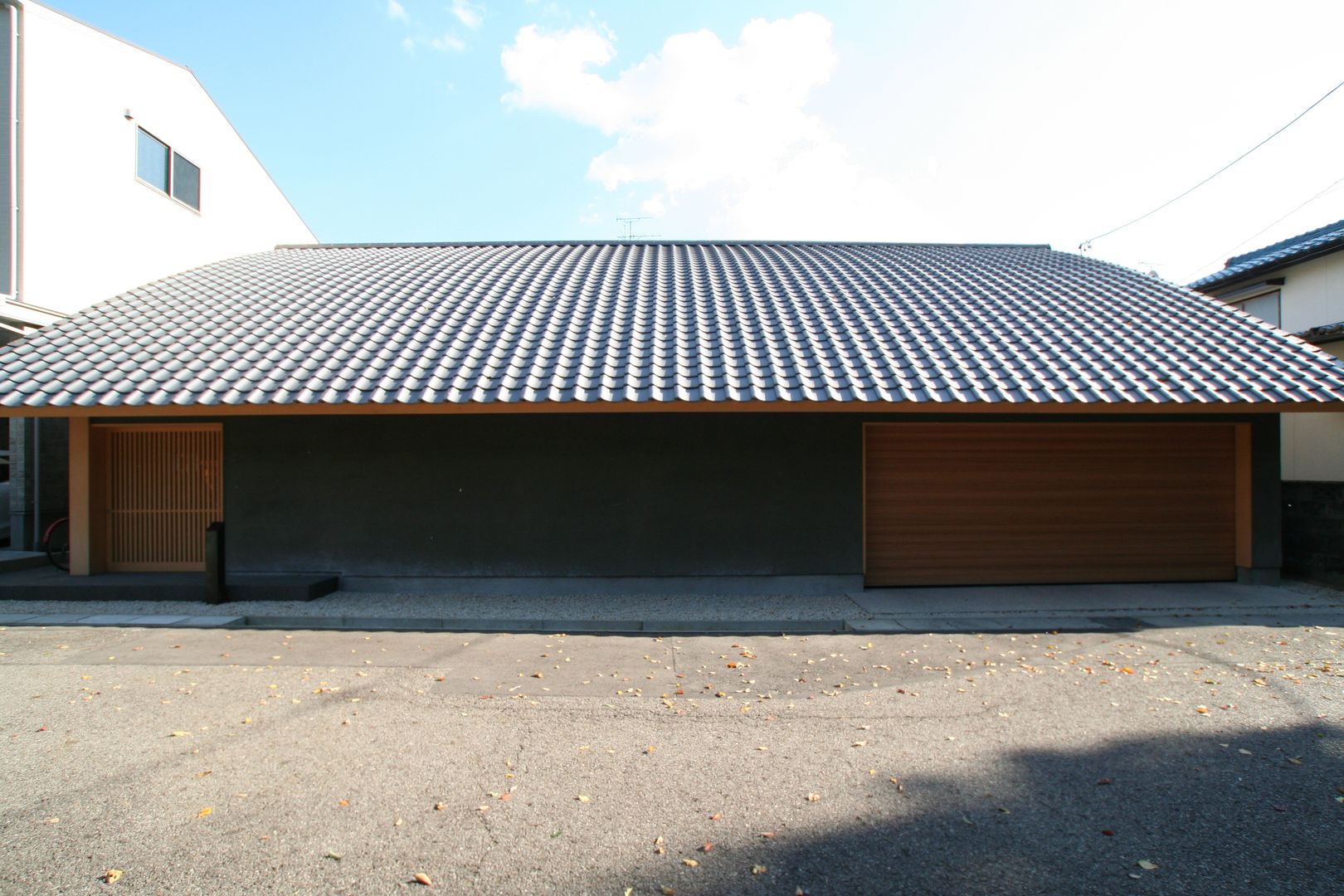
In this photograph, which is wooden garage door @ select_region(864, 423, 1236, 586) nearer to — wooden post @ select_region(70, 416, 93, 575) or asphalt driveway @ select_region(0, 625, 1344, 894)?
asphalt driveway @ select_region(0, 625, 1344, 894)

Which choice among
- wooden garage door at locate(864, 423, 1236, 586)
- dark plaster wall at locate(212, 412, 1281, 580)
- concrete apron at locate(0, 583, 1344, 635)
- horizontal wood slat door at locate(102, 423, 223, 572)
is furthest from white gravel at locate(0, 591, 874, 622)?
wooden garage door at locate(864, 423, 1236, 586)

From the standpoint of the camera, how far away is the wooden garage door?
991 cm

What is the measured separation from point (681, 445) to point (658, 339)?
150 cm

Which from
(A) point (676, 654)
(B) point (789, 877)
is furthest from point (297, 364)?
(B) point (789, 877)

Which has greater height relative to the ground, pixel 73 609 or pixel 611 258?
pixel 611 258

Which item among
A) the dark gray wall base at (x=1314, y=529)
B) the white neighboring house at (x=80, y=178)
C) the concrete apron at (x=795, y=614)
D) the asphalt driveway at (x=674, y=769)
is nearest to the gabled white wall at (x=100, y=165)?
the white neighboring house at (x=80, y=178)

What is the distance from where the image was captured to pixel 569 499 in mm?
9500

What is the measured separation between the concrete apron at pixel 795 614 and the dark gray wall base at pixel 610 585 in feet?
0.39

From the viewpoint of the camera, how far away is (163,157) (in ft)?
47.6

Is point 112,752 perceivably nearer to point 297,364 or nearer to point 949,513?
point 297,364

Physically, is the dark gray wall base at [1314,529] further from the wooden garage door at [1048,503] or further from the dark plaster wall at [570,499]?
the dark plaster wall at [570,499]

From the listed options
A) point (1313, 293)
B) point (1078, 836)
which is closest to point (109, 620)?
point (1078, 836)

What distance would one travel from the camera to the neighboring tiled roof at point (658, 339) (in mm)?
8703

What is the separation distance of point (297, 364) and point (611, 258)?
676 cm
